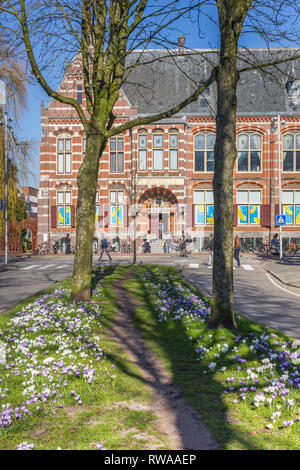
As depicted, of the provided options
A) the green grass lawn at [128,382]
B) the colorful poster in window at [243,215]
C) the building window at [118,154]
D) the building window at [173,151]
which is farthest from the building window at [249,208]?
the green grass lawn at [128,382]

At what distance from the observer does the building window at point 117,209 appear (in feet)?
122

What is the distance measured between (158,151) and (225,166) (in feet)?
97.4

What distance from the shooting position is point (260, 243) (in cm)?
3681

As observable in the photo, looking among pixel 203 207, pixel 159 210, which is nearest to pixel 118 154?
pixel 159 210

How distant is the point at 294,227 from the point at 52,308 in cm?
3108

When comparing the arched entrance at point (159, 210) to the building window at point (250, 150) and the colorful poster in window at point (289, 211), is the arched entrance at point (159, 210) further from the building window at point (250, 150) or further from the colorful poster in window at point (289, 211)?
the colorful poster in window at point (289, 211)

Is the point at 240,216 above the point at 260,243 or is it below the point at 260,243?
above

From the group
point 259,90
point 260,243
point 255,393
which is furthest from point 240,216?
point 255,393

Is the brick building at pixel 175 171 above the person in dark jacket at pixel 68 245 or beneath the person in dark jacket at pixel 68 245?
above

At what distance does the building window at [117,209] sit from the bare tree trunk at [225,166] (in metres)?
29.1

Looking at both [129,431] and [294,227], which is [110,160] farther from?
[129,431]

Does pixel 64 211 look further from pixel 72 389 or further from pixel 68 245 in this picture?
pixel 72 389

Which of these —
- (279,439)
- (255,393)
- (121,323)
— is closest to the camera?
(279,439)

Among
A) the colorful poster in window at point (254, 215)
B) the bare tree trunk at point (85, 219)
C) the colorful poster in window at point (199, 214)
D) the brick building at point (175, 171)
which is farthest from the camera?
the colorful poster in window at point (199, 214)
